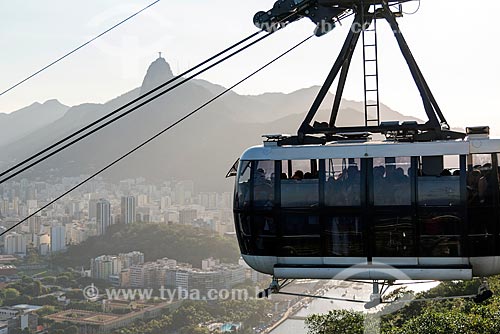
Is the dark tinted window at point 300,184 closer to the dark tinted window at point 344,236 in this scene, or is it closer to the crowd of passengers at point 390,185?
the crowd of passengers at point 390,185

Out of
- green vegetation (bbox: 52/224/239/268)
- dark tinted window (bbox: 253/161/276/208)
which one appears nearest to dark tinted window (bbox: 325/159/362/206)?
dark tinted window (bbox: 253/161/276/208)

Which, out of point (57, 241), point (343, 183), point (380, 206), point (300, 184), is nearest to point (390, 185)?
point (380, 206)

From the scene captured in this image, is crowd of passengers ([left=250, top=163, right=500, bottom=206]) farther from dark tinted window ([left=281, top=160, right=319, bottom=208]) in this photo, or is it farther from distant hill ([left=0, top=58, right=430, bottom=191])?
distant hill ([left=0, top=58, right=430, bottom=191])

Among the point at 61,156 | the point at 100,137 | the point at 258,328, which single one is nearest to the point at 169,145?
the point at 100,137

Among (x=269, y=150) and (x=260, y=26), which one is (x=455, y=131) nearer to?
(x=269, y=150)

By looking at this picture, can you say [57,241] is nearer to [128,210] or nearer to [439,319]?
[128,210]
